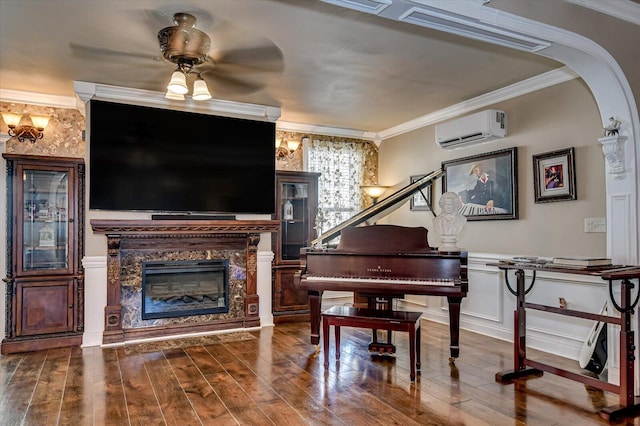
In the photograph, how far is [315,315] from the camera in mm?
4129

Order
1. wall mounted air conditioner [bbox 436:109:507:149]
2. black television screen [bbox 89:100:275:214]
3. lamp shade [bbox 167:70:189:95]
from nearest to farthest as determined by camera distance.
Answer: lamp shade [bbox 167:70:189:95] → black television screen [bbox 89:100:275:214] → wall mounted air conditioner [bbox 436:109:507:149]

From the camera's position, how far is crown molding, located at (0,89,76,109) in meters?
4.58

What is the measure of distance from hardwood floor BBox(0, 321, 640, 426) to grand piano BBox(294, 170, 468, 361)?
18.8 inches

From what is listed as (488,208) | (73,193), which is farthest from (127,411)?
(488,208)

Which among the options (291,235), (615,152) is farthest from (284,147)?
(615,152)

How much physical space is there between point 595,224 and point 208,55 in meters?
3.61

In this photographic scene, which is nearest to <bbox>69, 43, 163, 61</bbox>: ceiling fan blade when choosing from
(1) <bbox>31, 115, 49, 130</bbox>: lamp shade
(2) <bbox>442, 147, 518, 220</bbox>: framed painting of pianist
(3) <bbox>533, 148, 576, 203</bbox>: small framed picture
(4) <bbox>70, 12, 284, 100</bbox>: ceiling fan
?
(4) <bbox>70, 12, 284, 100</bbox>: ceiling fan

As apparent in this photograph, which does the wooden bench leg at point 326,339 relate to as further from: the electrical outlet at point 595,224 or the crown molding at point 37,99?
the crown molding at point 37,99

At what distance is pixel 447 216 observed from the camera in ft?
12.8

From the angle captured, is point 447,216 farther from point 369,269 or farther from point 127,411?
point 127,411

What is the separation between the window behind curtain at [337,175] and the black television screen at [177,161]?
4.21 ft

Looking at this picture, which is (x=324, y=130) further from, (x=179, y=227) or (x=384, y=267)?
(x=384, y=267)

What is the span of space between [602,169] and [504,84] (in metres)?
1.30

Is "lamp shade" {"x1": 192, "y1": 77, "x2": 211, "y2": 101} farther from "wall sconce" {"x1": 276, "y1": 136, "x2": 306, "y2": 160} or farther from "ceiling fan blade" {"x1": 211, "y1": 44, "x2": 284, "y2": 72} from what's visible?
"wall sconce" {"x1": 276, "y1": 136, "x2": 306, "y2": 160}
